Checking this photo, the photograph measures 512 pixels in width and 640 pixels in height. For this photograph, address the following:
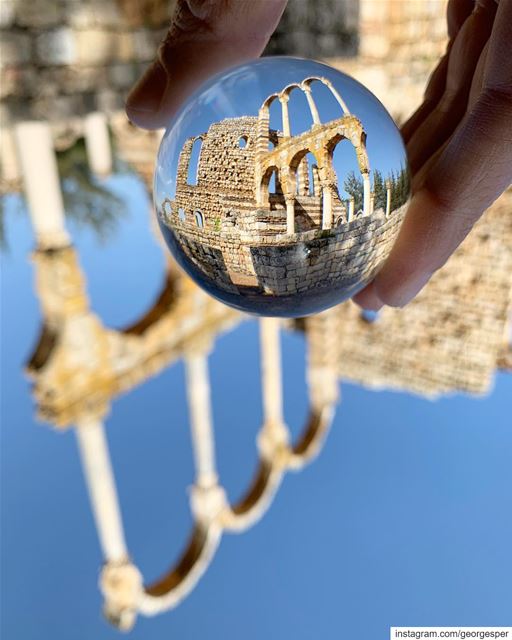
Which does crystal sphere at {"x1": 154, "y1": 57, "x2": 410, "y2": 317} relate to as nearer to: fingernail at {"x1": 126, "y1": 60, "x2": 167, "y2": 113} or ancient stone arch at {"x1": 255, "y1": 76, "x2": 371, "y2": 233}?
ancient stone arch at {"x1": 255, "y1": 76, "x2": 371, "y2": 233}

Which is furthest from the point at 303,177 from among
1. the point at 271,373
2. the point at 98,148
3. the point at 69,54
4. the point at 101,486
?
the point at 98,148

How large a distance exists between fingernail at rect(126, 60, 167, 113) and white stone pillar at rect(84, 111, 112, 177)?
31.7 ft

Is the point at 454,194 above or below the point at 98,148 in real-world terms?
above

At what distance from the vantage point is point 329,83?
125 centimetres

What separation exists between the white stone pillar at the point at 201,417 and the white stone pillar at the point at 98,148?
19.0ft

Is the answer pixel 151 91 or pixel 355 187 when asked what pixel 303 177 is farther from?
pixel 151 91

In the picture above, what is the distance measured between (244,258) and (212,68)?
2.39ft

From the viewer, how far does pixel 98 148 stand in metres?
11.3

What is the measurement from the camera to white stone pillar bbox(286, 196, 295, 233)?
1.15 m

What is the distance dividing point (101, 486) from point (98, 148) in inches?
293

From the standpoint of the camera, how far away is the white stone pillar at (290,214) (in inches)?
45.2

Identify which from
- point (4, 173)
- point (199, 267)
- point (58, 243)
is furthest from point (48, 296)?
point (4, 173)

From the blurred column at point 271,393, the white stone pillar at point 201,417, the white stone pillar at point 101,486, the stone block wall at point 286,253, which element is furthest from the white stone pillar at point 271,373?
the stone block wall at point 286,253

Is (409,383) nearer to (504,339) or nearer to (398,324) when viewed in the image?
(398,324)
